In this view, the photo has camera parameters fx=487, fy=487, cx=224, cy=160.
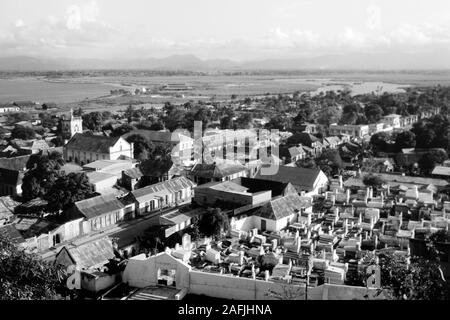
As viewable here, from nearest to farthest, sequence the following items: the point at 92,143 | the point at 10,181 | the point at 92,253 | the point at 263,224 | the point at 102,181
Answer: the point at 92,253 → the point at 263,224 → the point at 102,181 → the point at 10,181 → the point at 92,143

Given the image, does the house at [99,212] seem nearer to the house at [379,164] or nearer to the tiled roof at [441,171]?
the house at [379,164]

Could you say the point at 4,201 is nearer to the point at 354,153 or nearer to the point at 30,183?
the point at 30,183

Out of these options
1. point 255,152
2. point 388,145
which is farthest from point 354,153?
point 255,152

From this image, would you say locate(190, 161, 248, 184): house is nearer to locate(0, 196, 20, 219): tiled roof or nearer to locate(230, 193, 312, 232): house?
locate(230, 193, 312, 232): house

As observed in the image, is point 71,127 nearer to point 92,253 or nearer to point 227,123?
point 227,123

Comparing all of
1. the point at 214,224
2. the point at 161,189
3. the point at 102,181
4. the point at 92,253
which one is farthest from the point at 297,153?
the point at 92,253

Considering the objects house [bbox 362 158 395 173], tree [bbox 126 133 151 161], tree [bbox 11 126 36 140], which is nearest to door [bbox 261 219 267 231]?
house [bbox 362 158 395 173]

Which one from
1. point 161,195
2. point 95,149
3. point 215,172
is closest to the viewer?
point 161,195

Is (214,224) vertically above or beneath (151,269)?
beneath
